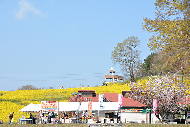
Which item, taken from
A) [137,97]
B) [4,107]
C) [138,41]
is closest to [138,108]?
[137,97]

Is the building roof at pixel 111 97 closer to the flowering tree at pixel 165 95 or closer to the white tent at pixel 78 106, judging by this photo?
the flowering tree at pixel 165 95

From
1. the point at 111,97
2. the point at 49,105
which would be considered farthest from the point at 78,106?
the point at 111,97

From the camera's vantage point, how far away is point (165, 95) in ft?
94.6

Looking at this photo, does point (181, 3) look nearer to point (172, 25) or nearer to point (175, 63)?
point (172, 25)

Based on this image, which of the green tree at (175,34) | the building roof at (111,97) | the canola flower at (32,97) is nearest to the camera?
the green tree at (175,34)

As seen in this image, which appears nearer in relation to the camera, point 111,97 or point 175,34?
point 175,34

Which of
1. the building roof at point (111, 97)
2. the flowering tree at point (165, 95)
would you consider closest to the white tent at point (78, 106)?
the flowering tree at point (165, 95)

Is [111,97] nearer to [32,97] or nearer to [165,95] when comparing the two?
[165,95]

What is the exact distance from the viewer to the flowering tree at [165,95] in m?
28.3

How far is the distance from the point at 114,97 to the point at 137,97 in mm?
12952

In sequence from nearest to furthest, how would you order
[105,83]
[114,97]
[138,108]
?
[138,108] < [114,97] < [105,83]

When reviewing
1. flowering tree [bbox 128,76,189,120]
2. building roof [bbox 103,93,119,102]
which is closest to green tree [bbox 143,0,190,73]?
flowering tree [bbox 128,76,189,120]

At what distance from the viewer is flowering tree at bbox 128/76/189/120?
2831cm

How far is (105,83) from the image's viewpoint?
72.6 m
